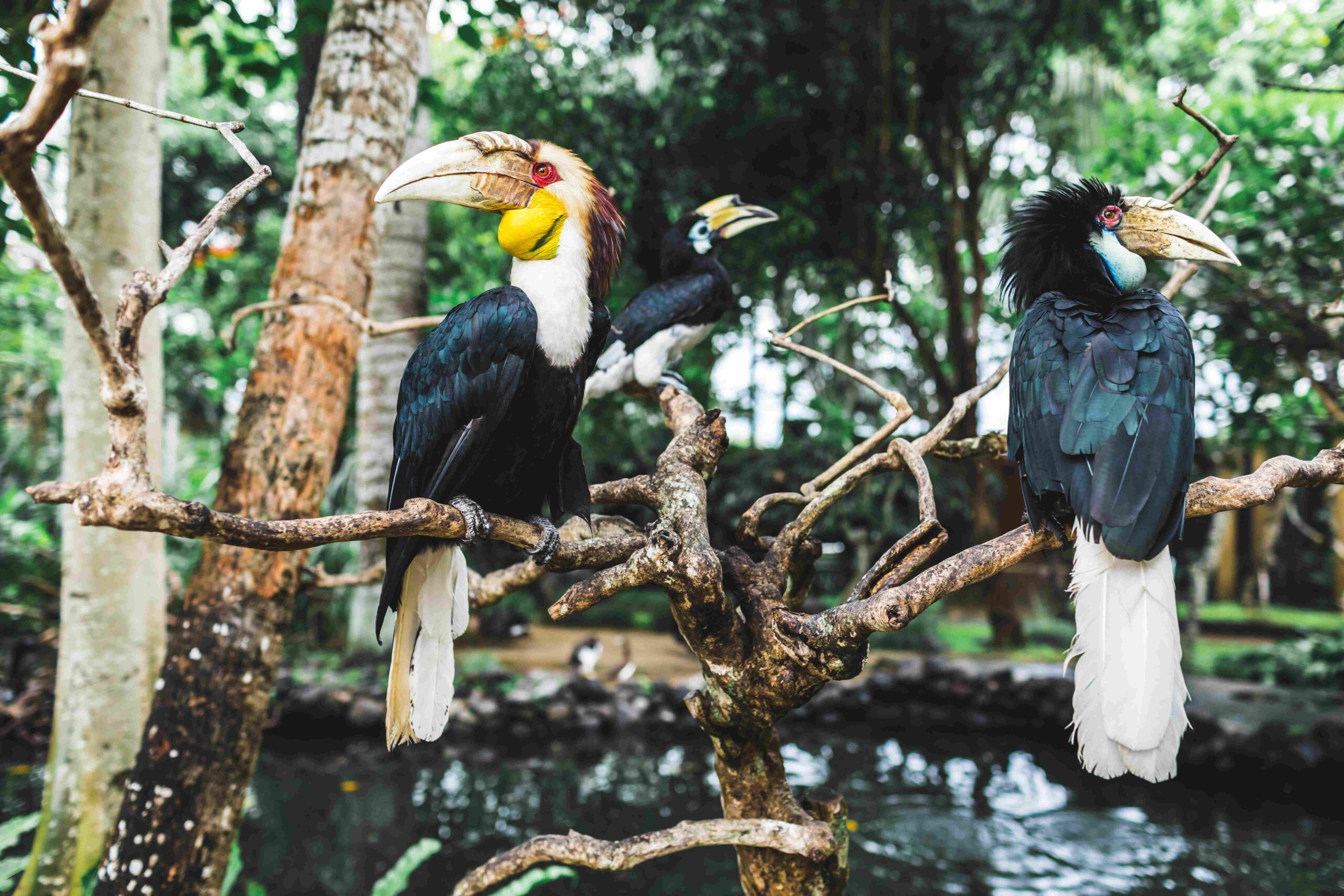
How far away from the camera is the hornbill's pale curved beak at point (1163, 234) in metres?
1.81

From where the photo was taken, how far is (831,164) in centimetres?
672

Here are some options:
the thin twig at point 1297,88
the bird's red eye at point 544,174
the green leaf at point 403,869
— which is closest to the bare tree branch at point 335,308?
the bird's red eye at point 544,174

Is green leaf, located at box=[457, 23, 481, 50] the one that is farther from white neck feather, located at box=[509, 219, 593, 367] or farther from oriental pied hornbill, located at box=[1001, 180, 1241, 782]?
oriental pied hornbill, located at box=[1001, 180, 1241, 782]

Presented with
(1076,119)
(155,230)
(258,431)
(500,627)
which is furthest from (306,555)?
(1076,119)

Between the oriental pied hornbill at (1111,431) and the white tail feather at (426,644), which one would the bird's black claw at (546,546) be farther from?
the oriental pied hornbill at (1111,431)

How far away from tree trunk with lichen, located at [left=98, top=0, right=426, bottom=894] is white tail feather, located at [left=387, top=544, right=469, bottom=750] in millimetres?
569

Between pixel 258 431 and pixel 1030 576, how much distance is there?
9334 mm

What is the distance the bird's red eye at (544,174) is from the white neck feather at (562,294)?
0.10m

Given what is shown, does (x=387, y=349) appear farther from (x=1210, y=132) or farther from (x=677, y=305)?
(x=1210, y=132)

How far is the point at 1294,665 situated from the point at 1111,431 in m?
7.09

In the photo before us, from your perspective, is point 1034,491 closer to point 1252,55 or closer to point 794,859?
point 794,859

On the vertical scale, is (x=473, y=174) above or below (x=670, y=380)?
above

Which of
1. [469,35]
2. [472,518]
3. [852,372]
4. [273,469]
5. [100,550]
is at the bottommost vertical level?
[100,550]

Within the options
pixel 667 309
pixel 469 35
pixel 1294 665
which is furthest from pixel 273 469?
pixel 1294 665
